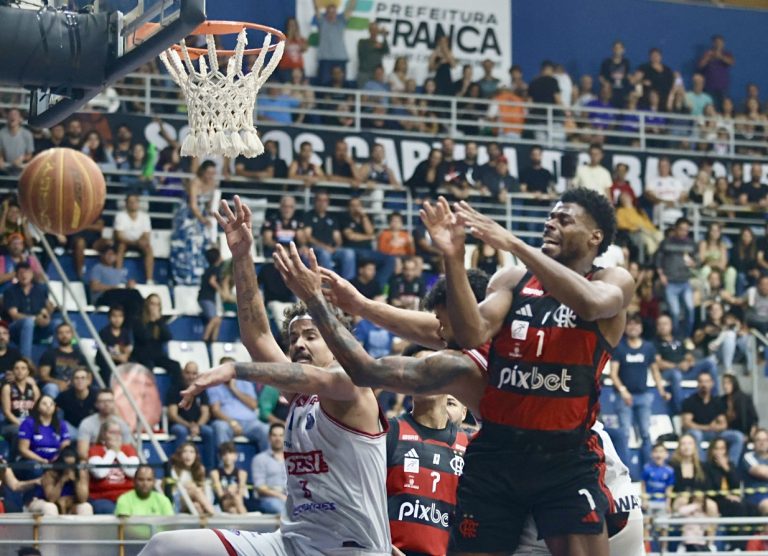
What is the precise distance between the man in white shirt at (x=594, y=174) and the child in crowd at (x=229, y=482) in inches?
282

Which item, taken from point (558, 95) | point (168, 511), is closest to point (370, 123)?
point (558, 95)

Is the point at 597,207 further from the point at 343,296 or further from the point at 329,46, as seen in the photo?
the point at 329,46

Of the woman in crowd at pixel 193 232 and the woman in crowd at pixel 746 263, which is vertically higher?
the woman in crowd at pixel 193 232

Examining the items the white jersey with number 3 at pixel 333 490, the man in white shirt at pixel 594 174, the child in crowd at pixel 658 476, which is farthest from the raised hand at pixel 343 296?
the man in white shirt at pixel 594 174

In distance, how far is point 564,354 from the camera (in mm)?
5777

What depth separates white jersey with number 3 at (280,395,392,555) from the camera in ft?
20.1

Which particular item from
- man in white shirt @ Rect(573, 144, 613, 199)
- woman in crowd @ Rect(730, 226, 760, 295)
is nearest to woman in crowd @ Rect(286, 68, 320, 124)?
man in white shirt @ Rect(573, 144, 613, 199)

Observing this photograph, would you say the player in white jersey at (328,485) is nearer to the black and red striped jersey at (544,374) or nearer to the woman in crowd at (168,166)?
the black and red striped jersey at (544,374)

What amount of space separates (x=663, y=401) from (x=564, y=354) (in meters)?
10.8

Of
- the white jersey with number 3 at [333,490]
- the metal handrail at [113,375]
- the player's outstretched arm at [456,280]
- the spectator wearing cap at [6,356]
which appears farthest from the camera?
the spectator wearing cap at [6,356]

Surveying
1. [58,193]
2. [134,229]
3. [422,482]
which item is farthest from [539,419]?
[134,229]

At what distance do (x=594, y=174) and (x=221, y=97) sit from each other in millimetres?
10373

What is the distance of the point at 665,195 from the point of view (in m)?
18.9

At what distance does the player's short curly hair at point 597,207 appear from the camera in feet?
19.6
